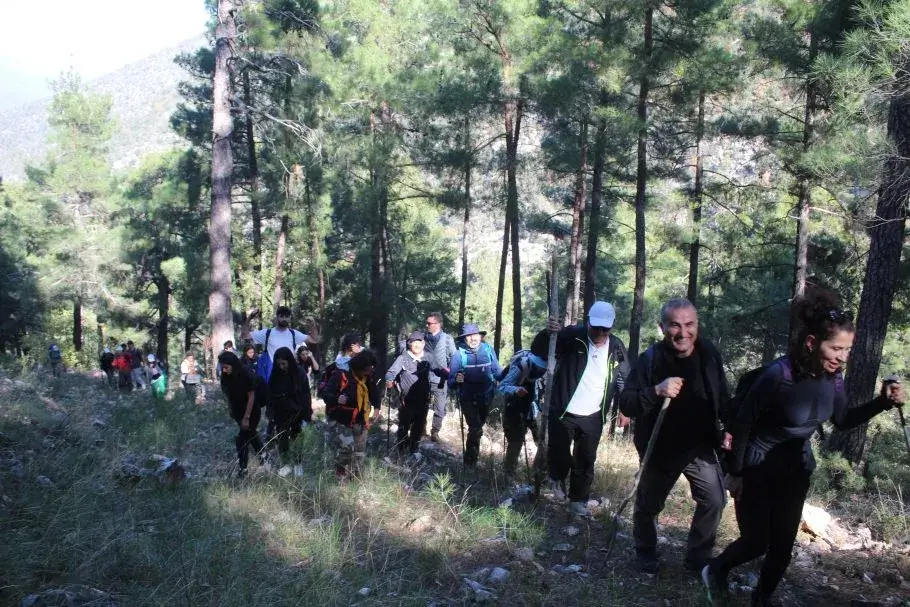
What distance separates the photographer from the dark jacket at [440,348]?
8898 mm

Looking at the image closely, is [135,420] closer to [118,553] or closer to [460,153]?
[118,553]

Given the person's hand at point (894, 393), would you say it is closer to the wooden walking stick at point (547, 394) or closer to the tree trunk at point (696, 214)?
the wooden walking stick at point (547, 394)

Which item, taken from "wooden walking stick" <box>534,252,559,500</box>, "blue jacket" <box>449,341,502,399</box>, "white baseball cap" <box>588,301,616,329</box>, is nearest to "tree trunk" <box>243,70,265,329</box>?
"blue jacket" <box>449,341,502,399</box>

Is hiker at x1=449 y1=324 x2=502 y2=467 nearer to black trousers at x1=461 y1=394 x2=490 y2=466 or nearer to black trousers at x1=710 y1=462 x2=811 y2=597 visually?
black trousers at x1=461 y1=394 x2=490 y2=466

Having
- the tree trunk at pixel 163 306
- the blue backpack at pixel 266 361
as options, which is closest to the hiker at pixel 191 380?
the blue backpack at pixel 266 361

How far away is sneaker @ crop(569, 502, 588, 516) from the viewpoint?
5.79 m

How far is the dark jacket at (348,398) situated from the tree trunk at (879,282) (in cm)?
580

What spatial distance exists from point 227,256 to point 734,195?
13.2m

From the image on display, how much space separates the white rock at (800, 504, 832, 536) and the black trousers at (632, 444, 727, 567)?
5.74 ft

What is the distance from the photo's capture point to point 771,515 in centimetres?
374

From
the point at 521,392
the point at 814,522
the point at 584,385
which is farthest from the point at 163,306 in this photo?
the point at 814,522

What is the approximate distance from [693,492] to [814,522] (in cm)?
200

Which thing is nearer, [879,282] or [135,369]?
[879,282]

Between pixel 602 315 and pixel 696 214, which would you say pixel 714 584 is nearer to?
pixel 602 315
